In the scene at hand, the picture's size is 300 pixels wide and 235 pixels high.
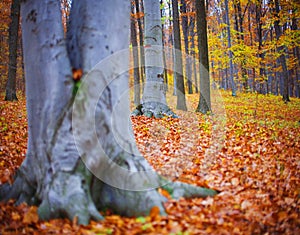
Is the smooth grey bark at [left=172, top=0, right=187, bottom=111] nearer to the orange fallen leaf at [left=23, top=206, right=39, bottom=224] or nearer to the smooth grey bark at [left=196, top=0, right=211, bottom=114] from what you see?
the smooth grey bark at [left=196, top=0, right=211, bottom=114]

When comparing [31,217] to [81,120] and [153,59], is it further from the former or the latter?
[153,59]

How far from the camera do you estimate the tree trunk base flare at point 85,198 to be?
2.76 meters

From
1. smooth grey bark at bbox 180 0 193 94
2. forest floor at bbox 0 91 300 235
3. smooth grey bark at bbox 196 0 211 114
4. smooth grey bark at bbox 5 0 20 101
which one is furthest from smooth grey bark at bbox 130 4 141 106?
forest floor at bbox 0 91 300 235

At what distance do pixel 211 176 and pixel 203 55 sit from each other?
6.65 metres

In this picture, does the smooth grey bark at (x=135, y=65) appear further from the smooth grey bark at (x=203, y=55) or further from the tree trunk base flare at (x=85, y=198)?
the tree trunk base flare at (x=85, y=198)

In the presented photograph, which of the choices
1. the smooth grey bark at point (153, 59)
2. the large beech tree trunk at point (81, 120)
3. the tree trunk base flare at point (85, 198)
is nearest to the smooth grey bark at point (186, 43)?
the smooth grey bark at point (153, 59)

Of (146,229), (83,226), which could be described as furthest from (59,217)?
(146,229)

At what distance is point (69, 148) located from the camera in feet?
9.43

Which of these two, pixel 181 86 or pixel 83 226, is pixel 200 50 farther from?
pixel 83 226

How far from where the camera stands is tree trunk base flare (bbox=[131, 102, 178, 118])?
8.83 meters

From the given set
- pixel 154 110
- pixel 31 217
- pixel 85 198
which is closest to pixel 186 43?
pixel 154 110

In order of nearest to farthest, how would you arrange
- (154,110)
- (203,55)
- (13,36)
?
1. (154,110)
2. (203,55)
3. (13,36)

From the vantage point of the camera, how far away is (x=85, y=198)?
9.18 feet

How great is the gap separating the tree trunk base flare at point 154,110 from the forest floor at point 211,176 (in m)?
0.69
